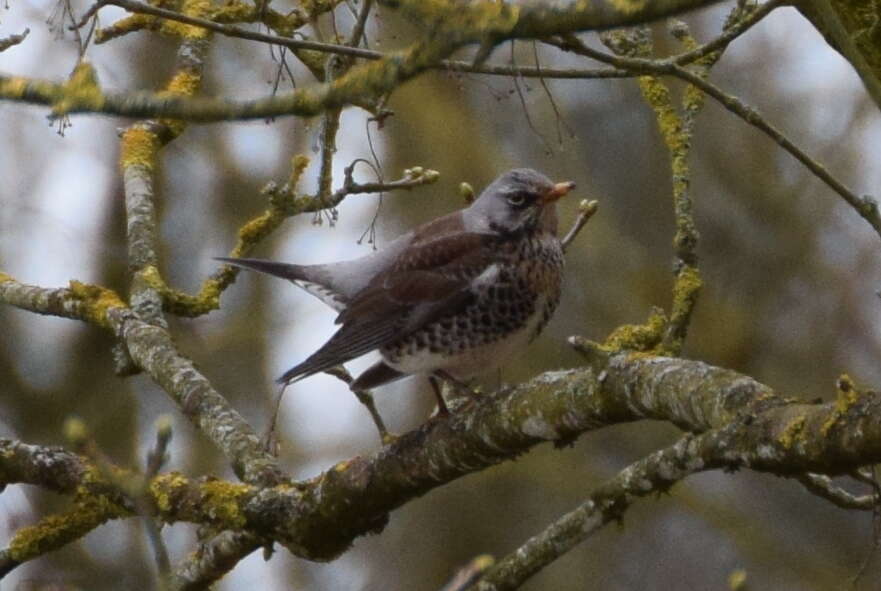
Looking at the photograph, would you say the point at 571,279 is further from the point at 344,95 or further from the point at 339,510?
the point at 344,95

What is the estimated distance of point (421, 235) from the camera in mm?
5543

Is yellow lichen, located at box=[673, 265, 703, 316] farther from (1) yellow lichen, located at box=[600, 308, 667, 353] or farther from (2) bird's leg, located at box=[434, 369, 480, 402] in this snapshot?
(2) bird's leg, located at box=[434, 369, 480, 402]

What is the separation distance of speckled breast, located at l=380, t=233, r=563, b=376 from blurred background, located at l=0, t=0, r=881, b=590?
Answer: 3.29m

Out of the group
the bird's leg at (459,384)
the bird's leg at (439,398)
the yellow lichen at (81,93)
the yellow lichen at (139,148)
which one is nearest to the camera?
the yellow lichen at (81,93)

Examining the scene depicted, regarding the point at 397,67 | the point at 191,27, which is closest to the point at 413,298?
the point at 191,27

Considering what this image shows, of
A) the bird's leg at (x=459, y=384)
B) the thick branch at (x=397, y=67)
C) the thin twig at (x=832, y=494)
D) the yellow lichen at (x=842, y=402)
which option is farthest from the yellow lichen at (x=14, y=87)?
the bird's leg at (x=459, y=384)

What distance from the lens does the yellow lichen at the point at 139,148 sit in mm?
5238

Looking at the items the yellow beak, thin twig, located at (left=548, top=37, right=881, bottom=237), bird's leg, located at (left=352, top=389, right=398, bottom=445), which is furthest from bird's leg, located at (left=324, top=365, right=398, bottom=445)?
thin twig, located at (left=548, top=37, right=881, bottom=237)

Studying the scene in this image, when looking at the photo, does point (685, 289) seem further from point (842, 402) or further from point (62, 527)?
point (62, 527)

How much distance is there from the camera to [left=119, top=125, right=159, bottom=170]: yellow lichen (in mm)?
5238

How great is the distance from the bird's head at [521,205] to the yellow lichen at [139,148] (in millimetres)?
1190

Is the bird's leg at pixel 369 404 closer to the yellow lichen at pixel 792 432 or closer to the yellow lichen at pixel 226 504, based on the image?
the yellow lichen at pixel 226 504

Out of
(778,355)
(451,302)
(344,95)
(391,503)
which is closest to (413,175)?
(451,302)

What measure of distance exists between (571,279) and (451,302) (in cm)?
469
